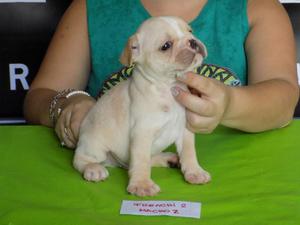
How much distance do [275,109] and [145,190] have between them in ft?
1.47

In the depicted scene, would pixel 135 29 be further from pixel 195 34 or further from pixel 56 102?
pixel 56 102

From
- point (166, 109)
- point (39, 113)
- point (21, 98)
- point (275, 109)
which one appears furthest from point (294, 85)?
point (21, 98)

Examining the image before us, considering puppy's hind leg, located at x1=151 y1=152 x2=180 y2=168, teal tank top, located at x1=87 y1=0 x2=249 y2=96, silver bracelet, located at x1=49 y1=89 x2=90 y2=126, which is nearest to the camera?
puppy's hind leg, located at x1=151 y1=152 x2=180 y2=168

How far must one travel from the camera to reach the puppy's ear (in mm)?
967

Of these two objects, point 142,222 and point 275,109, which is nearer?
point 142,222

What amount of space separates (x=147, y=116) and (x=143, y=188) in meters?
0.12

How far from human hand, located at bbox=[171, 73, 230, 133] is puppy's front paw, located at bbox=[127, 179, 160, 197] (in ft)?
0.49

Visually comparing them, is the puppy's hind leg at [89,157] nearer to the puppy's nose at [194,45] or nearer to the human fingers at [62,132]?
the human fingers at [62,132]

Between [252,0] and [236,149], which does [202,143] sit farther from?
Answer: [252,0]

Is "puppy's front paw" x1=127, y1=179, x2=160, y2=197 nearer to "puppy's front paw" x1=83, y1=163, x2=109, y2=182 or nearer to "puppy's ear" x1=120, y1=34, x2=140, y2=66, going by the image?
"puppy's front paw" x1=83, y1=163, x2=109, y2=182

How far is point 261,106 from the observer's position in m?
1.20

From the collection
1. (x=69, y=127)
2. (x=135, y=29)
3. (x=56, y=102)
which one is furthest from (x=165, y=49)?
(x=135, y=29)

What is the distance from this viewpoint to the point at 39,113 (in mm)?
1397

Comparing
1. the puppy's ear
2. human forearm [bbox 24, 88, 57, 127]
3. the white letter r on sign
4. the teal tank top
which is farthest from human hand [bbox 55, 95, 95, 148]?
the white letter r on sign
